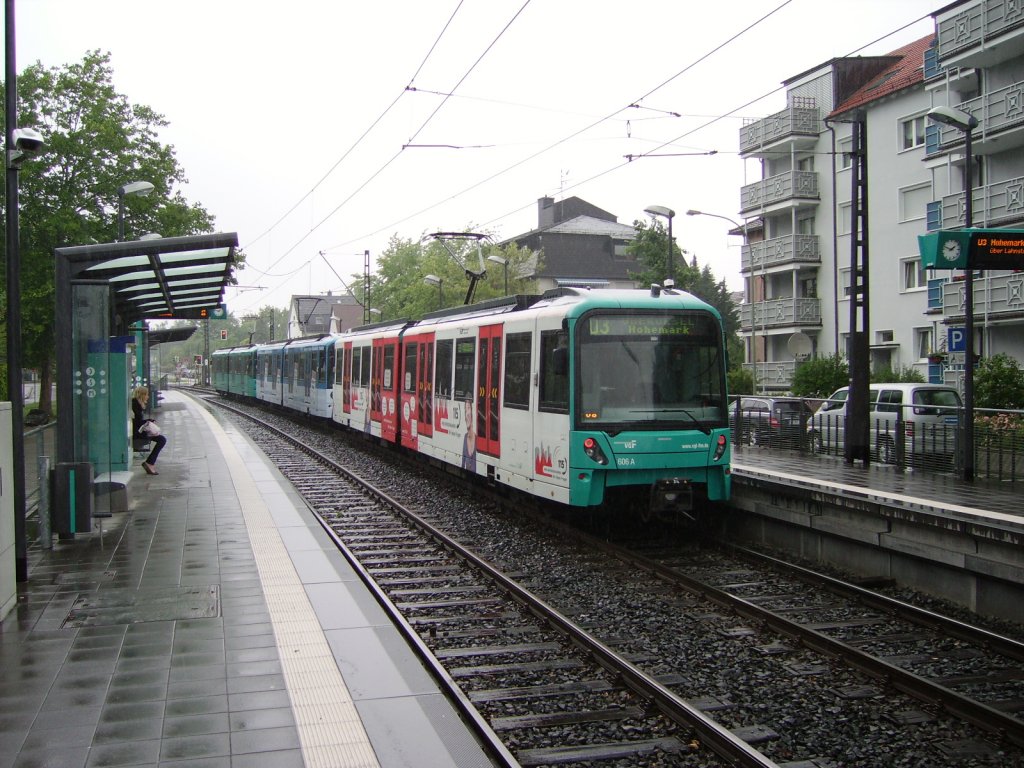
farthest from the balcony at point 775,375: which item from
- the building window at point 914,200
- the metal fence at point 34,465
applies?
the metal fence at point 34,465

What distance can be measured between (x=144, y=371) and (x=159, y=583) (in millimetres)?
23283

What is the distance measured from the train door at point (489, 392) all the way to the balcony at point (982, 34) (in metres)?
19.6

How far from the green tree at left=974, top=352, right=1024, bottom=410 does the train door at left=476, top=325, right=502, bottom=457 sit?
422 inches

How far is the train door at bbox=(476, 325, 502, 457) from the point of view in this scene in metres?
13.6

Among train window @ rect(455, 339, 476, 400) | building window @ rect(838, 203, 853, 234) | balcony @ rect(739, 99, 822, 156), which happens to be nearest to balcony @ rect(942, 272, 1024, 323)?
building window @ rect(838, 203, 853, 234)

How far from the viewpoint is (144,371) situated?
30.6m

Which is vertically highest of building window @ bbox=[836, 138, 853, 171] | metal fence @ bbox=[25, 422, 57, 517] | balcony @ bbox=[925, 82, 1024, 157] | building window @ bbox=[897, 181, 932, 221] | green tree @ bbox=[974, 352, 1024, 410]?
building window @ bbox=[836, 138, 853, 171]

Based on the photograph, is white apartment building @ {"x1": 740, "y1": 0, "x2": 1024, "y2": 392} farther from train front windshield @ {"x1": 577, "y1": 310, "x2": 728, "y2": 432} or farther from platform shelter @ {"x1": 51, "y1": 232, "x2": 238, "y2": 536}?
platform shelter @ {"x1": 51, "y1": 232, "x2": 238, "y2": 536}

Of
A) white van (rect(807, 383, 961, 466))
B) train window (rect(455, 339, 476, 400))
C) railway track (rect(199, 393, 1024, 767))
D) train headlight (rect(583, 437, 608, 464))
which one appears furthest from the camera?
train window (rect(455, 339, 476, 400))

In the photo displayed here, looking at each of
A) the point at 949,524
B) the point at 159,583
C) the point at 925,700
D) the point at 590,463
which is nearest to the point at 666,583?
the point at 590,463

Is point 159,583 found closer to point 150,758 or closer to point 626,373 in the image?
point 150,758

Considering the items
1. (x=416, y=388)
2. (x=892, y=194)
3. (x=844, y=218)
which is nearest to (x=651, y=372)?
(x=416, y=388)

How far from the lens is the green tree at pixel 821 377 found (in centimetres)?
2720

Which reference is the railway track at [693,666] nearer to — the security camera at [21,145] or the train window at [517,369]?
the train window at [517,369]
